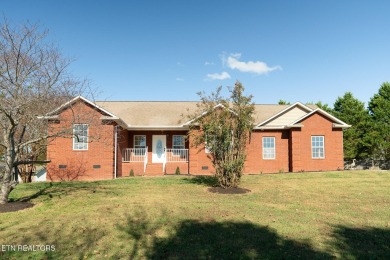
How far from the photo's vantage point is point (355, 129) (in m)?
32.4

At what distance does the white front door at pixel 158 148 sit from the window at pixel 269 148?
7.54 metres

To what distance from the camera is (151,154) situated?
2167cm

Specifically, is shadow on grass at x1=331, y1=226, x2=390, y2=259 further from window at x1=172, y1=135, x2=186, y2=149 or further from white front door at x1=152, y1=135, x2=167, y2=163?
white front door at x1=152, y1=135, x2=167, y2=163

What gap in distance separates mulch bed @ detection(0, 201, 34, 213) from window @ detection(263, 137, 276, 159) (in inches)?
633

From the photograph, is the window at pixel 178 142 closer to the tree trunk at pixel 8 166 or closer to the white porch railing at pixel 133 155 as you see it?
the white porch railing at pixel 133 155

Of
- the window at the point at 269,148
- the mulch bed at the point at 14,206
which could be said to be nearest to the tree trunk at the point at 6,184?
the mulch bed at the point at 14,206

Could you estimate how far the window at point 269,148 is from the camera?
21750 mm

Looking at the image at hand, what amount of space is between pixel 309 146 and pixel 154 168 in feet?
37.4

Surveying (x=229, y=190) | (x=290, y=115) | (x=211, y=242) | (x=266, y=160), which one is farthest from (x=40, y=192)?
(x=290, y=115)

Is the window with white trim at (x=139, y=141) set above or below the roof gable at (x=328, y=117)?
below

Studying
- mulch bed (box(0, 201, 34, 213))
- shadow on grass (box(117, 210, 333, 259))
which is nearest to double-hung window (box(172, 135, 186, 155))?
mulch bed (box(0, 201, 34, 213))

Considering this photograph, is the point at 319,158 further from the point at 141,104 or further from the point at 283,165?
the point at 141,104

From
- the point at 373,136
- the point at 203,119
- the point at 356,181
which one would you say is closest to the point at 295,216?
the point at 203,119

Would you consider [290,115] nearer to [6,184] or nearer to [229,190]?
[229,190]
